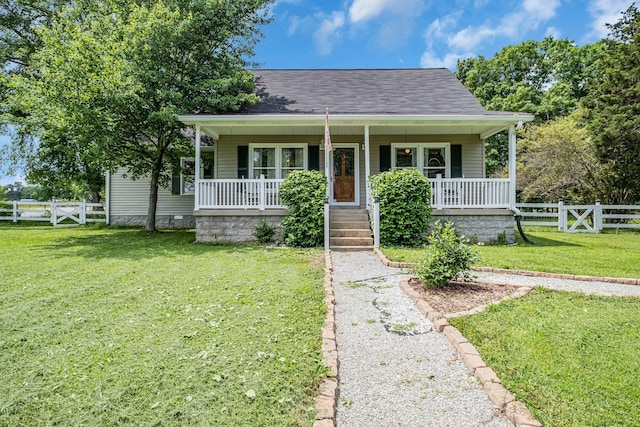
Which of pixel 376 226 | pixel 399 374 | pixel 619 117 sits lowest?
pixel 399 374

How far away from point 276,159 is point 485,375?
9.91 meters

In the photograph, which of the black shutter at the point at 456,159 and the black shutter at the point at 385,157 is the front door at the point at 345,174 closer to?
the black shutter at the point at 385,157

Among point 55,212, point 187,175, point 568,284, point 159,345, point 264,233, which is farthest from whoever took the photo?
point 55,212

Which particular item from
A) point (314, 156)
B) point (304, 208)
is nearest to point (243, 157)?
point (314, 156)

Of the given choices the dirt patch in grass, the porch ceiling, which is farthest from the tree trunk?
the dirt patch in grass

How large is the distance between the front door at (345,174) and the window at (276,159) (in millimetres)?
1092

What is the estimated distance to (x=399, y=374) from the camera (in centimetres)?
271

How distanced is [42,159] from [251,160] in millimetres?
6690

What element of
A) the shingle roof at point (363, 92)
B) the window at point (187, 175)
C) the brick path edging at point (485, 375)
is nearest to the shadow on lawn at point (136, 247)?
the window at point (187, 175)

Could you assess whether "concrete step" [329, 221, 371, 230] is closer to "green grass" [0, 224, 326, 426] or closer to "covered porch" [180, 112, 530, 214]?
"covered porch" [180, 112, 530, 214]

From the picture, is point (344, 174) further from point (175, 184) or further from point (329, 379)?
point (329, 379)

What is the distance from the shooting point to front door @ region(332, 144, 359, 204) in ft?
38.1

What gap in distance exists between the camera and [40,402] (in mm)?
2248

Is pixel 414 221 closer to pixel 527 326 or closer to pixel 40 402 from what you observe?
pixel 527 326
